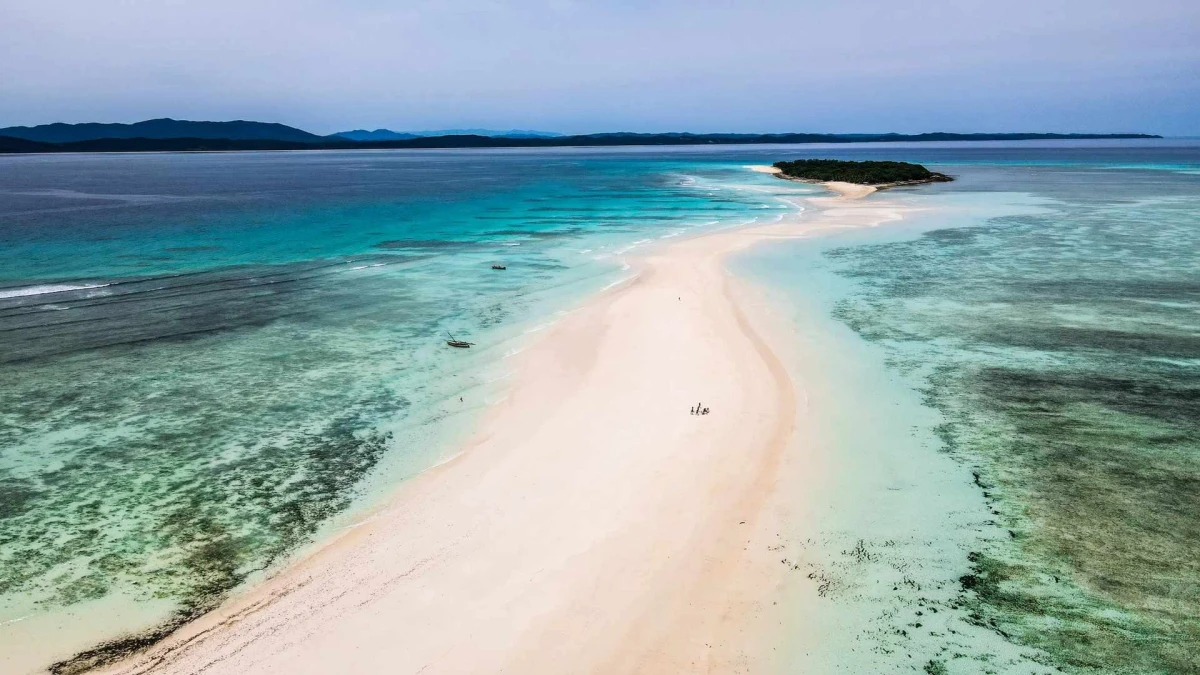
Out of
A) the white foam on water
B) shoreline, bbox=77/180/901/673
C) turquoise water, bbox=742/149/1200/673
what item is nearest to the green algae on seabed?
turquoise water, bbox=742/149/1200/673

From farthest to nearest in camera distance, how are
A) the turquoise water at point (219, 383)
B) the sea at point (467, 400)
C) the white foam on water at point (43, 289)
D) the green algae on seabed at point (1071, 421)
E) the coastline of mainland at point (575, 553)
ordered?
the white foam on water at point (43, 289) → the turquoise water at point (219, 383) → the sea at point (467, 400) → the green algae on seabed at point (1071, 421) → the coastline of mainland at point (575, 553)

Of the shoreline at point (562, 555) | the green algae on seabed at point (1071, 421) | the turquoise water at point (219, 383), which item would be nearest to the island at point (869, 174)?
the turquoise water at point (219, 383)

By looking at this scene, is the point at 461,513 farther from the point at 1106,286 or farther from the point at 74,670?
the point at 1106,286

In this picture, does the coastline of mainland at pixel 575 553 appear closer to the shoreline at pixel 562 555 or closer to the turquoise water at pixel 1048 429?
the shoreline at pixel 562 555

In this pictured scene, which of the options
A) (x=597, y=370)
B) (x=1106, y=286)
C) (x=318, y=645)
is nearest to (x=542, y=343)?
(x=597, y=370)

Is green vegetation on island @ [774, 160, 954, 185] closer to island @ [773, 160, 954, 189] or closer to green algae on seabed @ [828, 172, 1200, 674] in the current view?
island @ [773, 160, 954, 189]

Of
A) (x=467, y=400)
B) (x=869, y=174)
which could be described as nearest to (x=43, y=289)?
(x=467, y=400)
